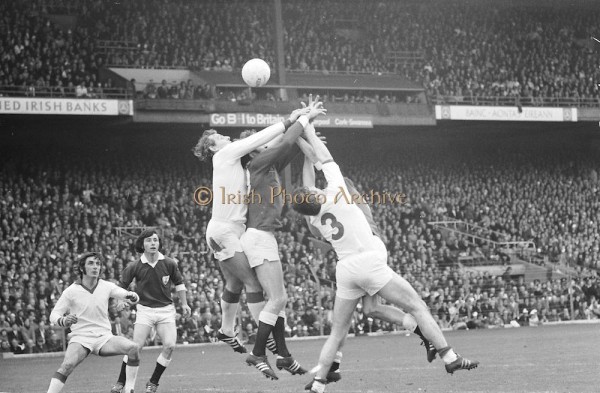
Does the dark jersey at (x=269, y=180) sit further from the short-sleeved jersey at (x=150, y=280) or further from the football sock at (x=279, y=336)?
the short-sleeved jersey at (x=150, y=280)

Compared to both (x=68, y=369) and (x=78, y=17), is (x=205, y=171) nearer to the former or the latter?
(x=78, y=17)

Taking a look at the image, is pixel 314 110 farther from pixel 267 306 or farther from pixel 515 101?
pixel 515 101

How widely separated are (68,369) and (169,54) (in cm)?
2818

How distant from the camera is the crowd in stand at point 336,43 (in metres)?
34.9

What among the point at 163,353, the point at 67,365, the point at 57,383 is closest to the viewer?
the point at 57,383

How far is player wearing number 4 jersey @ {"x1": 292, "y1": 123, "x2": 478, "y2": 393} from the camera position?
9789 millimetres

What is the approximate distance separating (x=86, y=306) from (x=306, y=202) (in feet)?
10.4

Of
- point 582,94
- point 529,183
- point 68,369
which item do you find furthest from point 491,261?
point 68,369

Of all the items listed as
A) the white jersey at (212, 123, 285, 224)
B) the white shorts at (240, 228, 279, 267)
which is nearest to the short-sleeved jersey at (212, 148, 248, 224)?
the white jersey at (212, 123, 285, 224)

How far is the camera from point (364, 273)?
32.2ft

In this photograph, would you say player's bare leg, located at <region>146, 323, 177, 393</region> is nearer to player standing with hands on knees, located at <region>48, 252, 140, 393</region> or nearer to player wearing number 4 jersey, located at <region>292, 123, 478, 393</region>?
player standing with hands on knees, located at <region>48, 252, 140, 393</region>

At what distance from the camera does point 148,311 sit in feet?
41.2

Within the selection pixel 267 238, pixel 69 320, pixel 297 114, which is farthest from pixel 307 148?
pixel 69 320

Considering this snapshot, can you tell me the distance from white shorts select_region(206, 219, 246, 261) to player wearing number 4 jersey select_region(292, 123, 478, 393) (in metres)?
0.77
